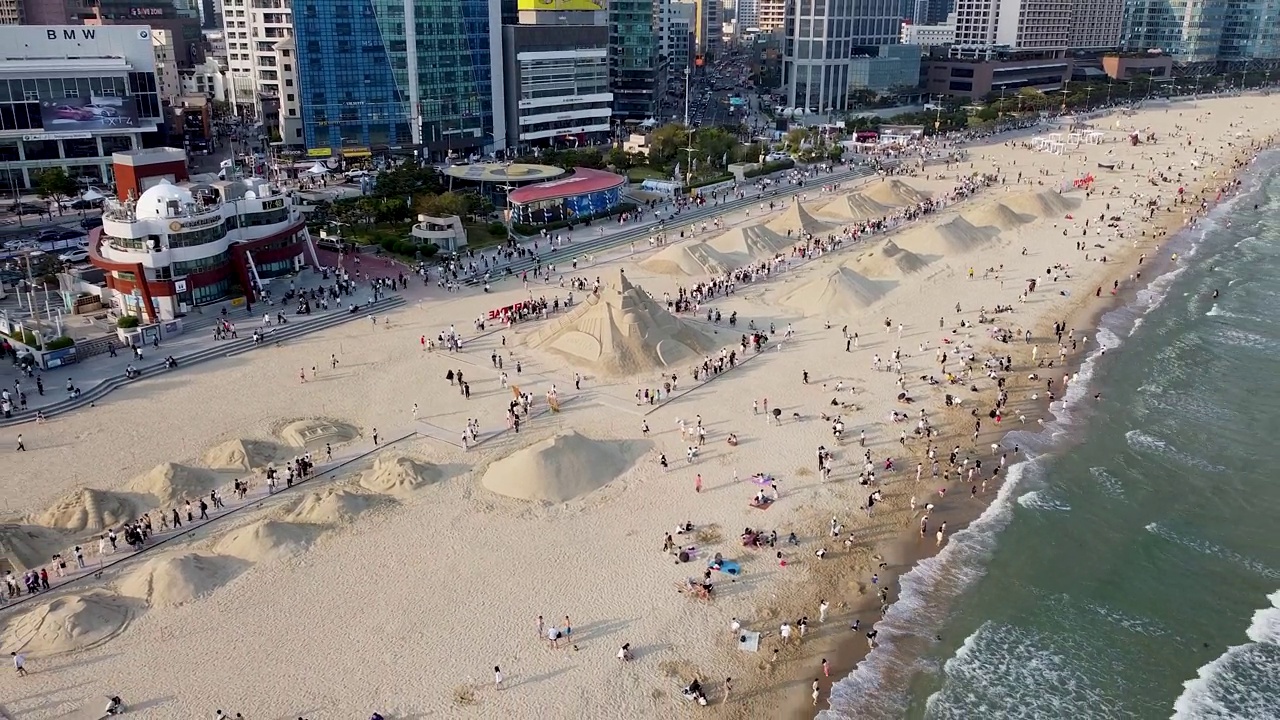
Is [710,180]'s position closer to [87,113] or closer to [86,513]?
[87,113]

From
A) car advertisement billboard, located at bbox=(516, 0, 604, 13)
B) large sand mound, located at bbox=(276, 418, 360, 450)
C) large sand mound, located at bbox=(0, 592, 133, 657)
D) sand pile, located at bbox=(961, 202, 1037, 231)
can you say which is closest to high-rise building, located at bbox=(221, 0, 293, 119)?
car advertisement billboard, located at bbox=(516, 0, 604, 13)

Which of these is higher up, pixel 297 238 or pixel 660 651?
pixel 297 238

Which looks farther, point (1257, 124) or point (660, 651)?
point (1257, 124)

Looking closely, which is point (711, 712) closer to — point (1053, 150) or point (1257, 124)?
point (1053, 150)

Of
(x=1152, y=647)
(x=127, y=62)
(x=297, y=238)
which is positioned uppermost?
(x=127, y=62)

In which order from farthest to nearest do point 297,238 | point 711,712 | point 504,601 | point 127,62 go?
1. point 127,62
2. point 297,238
3. point 504,601
4. point 711,712

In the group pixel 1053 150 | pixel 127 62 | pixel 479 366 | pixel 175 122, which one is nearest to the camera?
pixel 479 366

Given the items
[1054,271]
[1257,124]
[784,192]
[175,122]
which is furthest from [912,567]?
[1257,124]
